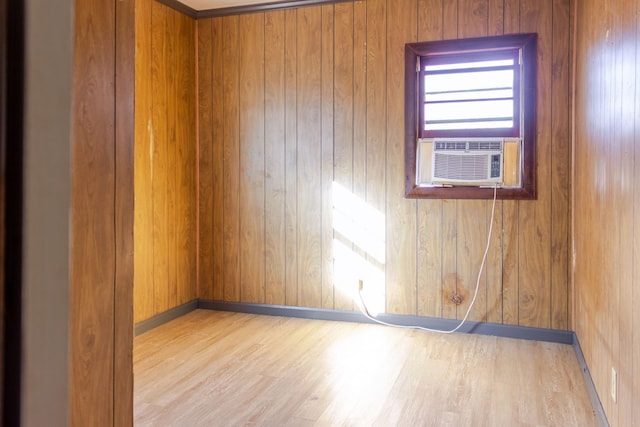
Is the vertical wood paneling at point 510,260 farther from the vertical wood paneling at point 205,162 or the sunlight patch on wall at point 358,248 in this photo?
the vertical wood paneling at point 205,162

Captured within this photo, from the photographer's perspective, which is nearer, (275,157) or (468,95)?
(468,95)

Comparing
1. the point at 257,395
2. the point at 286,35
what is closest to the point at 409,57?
the point at 286,35

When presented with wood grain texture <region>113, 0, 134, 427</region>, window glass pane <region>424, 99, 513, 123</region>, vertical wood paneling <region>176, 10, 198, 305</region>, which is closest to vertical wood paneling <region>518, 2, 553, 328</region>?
window glass pane <region>424, 99, 513, 123</region>

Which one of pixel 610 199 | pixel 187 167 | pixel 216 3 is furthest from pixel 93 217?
pixel 216 3

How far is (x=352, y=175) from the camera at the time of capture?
4094mm

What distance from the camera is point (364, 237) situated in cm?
407

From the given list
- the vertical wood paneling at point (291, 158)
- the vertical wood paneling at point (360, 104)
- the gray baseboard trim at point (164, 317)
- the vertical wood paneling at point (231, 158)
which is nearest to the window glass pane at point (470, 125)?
the vertical wood paneling at point (360, 104)

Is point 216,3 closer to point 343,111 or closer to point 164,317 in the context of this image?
point 343,111

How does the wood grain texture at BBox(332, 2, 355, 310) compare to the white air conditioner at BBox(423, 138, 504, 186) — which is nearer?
the white air conditioner at BBox(423, 138, 504, 186)

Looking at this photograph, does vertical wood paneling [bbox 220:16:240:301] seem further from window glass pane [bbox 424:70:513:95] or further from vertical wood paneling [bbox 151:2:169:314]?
window glass pane [bbox 424:70:513:95]

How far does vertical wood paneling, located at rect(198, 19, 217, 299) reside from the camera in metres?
4.47

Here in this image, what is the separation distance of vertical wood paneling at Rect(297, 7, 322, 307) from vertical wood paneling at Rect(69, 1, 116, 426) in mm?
3063

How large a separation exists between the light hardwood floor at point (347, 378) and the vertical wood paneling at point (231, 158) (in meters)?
0.57

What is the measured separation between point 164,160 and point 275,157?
908 mm
